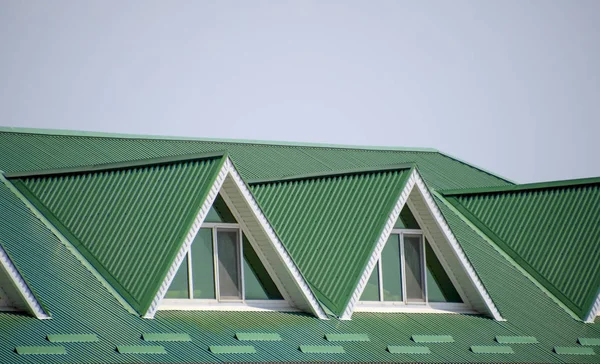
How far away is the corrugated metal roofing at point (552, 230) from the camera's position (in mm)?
36156

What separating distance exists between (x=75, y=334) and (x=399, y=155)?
69.0ft

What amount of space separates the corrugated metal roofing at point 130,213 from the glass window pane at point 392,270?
6.11m

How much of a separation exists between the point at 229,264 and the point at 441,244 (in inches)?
235

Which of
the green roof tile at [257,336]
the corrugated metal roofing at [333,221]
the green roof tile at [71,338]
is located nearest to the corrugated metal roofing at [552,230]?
the corrugated metal roofing at [333,221]

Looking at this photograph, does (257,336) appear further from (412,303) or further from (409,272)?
(409,272)

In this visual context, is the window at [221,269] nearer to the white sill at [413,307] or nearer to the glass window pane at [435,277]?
the white sill at [413,307]

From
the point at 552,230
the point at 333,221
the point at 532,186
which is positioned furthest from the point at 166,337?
the point at 532,186

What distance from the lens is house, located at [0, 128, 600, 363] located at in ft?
86.2

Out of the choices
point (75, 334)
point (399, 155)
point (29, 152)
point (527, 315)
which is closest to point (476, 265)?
point (527, 315)

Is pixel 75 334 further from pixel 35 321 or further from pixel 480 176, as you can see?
pixel 480 176

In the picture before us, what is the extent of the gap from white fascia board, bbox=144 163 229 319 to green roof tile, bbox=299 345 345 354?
10.1ft

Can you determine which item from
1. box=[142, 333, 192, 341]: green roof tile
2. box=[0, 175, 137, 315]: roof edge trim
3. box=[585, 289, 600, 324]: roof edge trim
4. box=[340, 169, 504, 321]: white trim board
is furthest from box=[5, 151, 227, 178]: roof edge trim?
box=[585, 289, 600, 324]: roof edge trim

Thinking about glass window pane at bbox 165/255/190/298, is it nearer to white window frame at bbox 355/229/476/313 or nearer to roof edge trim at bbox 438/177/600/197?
white window frame at bbox 355/229/476/313

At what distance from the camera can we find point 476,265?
118ft
